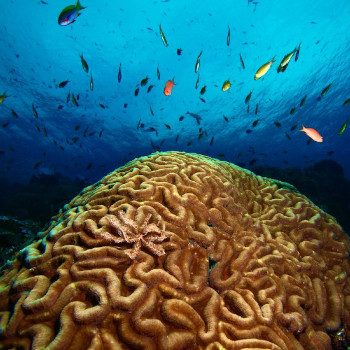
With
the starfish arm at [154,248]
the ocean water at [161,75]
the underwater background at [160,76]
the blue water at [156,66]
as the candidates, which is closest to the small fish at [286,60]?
the starfish arm at [154,248]

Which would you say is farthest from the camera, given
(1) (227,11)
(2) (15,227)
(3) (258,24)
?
(3) (258,24)

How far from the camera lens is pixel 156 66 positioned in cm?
2923

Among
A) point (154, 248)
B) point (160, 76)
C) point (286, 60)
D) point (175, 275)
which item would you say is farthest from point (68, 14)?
point (160, 76)

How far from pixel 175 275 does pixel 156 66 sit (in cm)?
2925

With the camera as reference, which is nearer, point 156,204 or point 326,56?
point 156,204

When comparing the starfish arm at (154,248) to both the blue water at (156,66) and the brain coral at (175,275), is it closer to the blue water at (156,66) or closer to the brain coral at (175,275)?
the brain coral at (175,275)

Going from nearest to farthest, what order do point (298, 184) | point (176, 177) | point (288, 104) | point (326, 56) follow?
point (176, 177) → point (298, 184) → point (326, 56) → point (288, 104)

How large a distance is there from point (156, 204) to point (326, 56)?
31219mm

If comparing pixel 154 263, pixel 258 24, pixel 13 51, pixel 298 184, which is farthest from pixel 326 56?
pixel 154 263

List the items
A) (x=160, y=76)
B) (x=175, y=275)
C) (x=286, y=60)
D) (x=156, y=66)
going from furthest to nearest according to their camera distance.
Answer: (x=156, y=66) → (x=160, y=76) → (x=286, y=60) → (x=175, y=275)

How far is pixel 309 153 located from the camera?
58531mm

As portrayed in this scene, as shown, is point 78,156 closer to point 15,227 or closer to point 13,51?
point 13,51

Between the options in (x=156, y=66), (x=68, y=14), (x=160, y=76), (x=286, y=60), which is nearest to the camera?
(x=68, y=14)

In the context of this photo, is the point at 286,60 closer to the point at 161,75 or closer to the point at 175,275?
the point at 175,275
